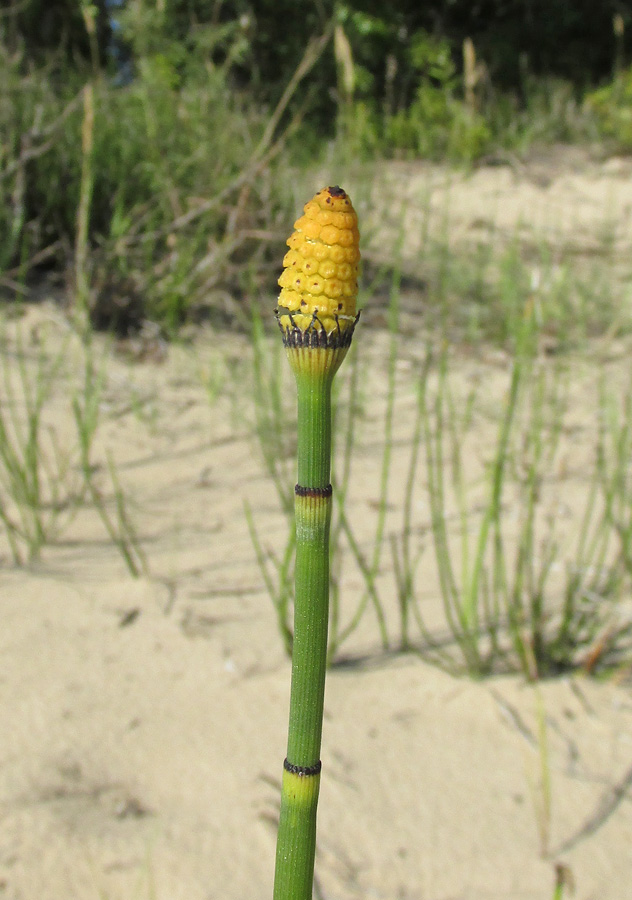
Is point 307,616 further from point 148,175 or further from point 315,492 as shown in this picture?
point 148,175

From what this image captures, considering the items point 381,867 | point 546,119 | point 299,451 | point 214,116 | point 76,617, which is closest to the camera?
point 299,451

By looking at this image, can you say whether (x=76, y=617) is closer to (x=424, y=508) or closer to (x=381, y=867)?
(x=381, y=867)

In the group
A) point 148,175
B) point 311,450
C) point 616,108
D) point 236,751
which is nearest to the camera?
A: point 311,450

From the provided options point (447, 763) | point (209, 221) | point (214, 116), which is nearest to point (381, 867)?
point (447, 763)

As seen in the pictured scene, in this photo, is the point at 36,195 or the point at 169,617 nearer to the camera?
the point at 169,617

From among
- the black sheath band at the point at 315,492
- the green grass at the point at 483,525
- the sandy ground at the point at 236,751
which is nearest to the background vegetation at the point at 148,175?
the green grass at the point at 483,525

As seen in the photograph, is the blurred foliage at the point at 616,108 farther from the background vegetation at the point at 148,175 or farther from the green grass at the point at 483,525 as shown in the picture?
the green grass at the point at 483,525

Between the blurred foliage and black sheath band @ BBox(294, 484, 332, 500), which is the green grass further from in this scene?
the blurred foliage

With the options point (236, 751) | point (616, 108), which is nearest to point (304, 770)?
point (236, 751)
